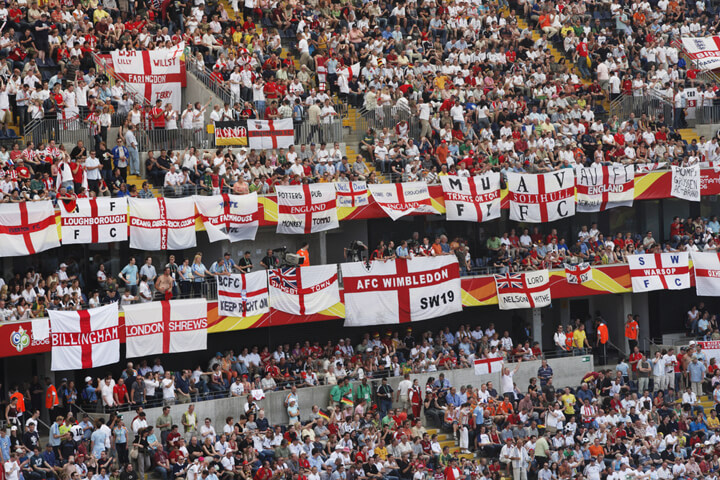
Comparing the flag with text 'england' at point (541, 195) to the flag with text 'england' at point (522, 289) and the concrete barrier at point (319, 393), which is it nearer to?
the flag with text 'england' at point (522, 289)

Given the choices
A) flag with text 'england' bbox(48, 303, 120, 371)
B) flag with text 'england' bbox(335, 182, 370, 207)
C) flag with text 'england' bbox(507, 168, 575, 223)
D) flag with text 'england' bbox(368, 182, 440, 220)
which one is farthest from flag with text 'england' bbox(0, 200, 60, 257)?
flag with text 'england' bbox(507, 168, 575, 223)

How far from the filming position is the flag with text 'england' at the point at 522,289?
4547 cm

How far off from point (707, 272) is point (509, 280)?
21.7ft

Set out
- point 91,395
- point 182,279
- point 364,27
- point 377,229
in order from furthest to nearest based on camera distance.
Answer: point 364,27
point 377,229
point 182,279
point 91,395

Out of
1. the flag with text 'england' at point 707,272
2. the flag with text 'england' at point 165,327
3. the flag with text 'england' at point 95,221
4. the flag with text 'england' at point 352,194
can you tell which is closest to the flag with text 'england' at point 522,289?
the flag with text 'england' at point 352,194

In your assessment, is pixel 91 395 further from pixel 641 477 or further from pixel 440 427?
pixel 641 477

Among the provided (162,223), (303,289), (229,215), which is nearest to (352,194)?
(303,289)

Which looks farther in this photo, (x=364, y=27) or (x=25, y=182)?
(x=364, y=27)

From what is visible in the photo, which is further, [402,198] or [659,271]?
[659,271]

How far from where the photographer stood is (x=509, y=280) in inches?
1790

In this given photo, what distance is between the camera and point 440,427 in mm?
41219

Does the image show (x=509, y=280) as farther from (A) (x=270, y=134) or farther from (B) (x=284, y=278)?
(A) (x=270, y=134)

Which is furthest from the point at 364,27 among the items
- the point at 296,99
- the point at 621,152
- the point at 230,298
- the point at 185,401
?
the point at 185,401

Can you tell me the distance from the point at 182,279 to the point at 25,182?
4857 mm
